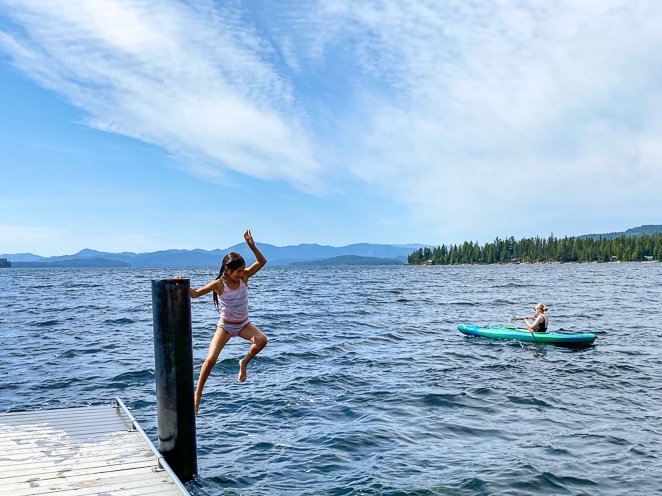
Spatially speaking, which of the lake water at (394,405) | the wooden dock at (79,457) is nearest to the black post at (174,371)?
the wooden dock at (79,457)

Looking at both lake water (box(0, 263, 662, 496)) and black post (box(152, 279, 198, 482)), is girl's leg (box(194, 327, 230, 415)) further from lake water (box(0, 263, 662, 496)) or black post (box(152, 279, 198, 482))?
lake water (box(0, 263, 662, 496))

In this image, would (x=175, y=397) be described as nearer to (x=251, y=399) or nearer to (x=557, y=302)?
(x=251, y=399)

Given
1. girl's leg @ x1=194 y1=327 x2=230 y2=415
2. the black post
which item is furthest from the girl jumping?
the black post

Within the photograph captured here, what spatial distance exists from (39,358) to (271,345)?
10.5 meters

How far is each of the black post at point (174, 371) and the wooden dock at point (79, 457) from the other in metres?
0.49

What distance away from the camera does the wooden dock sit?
23.9 feet

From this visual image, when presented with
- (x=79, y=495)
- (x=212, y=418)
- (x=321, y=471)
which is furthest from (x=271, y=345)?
(x=79, y=495)

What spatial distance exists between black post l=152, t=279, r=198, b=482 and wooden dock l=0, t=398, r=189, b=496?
49 centimetres

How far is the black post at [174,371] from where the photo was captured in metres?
8.60

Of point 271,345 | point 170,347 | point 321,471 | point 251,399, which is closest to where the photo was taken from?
point 170,347

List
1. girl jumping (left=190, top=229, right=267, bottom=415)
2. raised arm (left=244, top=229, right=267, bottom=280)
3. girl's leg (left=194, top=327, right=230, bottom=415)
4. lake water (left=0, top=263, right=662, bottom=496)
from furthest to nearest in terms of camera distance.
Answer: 1. lake water (left=0, top=263, right=662, bottom=496)
2. girl's leg (left=194, top=327, right=230, bottom=415)
3. girl jumping (left=190, top=229, right=267, bottom=415)
4. raised arm (left=244, top=229, right=267, bottom=280)

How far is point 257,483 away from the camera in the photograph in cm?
1041

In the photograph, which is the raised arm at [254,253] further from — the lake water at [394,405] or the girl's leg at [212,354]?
the lake water at [394,405]

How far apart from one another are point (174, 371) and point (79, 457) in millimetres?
1960
